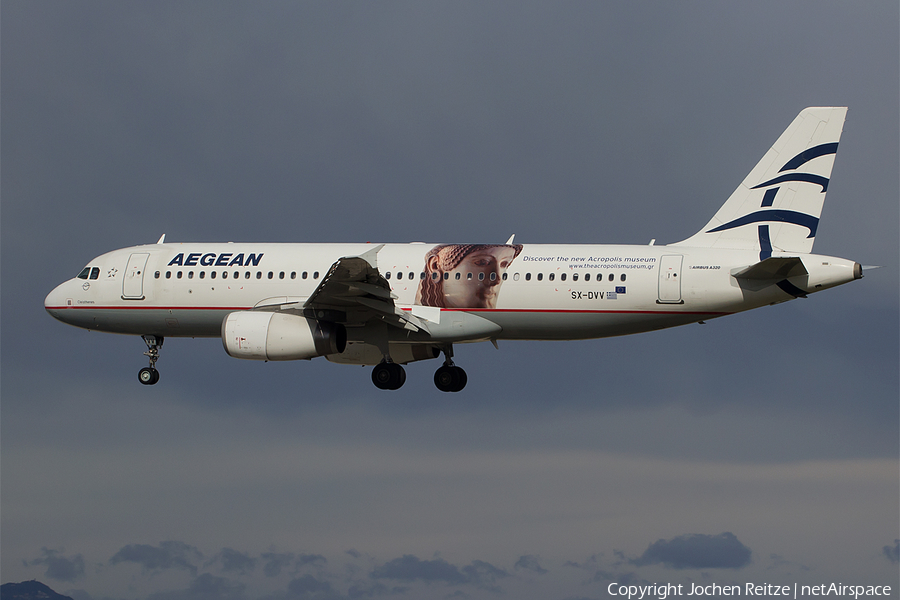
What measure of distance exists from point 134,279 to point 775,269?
22.9 meters

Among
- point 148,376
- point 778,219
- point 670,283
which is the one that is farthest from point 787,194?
point 148,376

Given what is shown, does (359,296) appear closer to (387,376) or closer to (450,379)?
(387,376)

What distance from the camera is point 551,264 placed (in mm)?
37719

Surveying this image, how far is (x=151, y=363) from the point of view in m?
42.2

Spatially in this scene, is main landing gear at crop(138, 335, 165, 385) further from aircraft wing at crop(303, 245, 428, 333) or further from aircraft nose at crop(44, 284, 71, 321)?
aircraft wing at crop(303, 245, 428, 333)

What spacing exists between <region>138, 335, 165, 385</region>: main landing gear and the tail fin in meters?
20.6

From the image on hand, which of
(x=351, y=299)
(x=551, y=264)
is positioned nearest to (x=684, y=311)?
(x=551, y=264)

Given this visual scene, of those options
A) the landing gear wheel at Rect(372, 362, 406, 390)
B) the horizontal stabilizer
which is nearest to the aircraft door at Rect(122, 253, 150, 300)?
the landing gear wheel at Rect(372, 362, 406, 390)

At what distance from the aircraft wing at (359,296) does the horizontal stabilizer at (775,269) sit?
36.1 feet

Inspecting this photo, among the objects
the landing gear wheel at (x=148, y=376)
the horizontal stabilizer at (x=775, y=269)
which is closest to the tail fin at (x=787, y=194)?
the horizontal stabilizer at (x=775, y=269)

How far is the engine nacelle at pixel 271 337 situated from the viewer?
36.0 metres

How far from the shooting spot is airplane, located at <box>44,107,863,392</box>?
118 feet

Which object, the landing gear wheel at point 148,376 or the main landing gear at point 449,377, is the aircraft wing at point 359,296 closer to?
the main landing gear at point 449,377

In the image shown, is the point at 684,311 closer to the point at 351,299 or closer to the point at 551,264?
the point at 551,264
